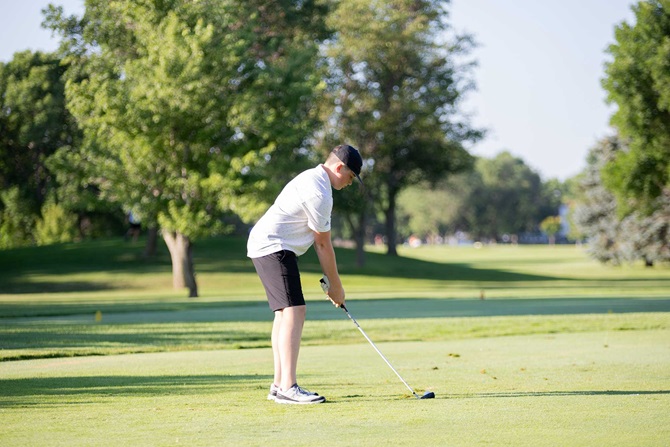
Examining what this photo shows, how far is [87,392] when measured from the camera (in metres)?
9.12

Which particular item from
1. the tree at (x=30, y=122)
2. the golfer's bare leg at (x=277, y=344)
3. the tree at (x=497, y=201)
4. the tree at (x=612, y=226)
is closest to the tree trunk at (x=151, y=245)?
the tree at (x=30, y=122)

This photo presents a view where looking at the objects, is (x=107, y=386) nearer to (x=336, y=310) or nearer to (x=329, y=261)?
(x=329, y=261)

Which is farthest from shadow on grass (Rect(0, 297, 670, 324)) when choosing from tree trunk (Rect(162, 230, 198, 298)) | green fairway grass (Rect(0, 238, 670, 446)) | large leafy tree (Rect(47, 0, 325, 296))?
tree trunk (Rect(162, 230, 198, 298))

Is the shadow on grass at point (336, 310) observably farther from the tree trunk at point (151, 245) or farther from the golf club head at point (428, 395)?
the tree trunk at point (151, 245)

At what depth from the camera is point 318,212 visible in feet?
26.9

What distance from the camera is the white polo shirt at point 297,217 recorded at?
323 inches

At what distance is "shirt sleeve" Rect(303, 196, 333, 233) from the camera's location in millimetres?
8164

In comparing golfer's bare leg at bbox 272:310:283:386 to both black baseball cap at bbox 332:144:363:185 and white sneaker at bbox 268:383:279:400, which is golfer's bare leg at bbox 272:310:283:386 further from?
black baseball cap at bbox 332:144:363:185

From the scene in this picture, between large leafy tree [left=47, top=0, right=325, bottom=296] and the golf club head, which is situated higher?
large leafy tree [left=47, top=0, right=325, bottom=296]

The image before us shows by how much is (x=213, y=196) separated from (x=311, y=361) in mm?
23776

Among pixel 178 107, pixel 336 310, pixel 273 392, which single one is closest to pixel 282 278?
pixel 273 392

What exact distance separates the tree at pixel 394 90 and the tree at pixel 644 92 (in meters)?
17.6

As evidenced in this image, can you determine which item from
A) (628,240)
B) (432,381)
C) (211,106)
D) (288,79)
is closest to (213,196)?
(211,106)

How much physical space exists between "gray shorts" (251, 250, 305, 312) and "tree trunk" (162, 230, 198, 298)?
2975 centimetres
